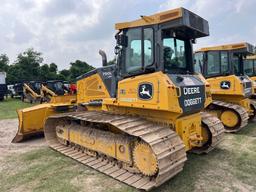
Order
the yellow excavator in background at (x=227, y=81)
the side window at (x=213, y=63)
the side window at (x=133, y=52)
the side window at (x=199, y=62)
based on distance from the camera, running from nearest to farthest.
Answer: the side window at (x=133, y=52) < the yellow excavator in background at (x=227, y=81) < the side window at (x=213, y=63) < the side window at (x=199, y=62)

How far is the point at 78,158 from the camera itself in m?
5.77

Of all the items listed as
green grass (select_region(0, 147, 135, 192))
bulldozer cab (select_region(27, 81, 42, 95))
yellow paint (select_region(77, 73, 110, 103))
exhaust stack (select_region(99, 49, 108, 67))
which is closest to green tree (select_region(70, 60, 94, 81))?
bulldozer cab (select_region(27, 81, 42, 95))

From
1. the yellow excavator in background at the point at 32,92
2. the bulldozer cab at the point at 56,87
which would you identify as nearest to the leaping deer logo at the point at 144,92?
the bulldozer cab at the point at 56,87

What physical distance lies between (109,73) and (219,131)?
284 cm

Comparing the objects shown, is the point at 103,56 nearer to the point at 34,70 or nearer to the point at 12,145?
the point at 12,145

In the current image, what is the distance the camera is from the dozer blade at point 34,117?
24.5 ft

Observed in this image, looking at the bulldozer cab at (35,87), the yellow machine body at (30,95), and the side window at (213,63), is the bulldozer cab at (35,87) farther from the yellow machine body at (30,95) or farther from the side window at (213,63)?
the side window at (213,63)

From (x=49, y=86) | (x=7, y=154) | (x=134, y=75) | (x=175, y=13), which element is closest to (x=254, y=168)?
(x=134, y=75)

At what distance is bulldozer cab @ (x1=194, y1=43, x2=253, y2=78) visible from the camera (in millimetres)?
8979

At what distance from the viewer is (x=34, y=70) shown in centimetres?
4359

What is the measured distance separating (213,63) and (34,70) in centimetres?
3899

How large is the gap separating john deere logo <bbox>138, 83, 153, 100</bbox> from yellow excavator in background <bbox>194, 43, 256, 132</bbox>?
464 cm

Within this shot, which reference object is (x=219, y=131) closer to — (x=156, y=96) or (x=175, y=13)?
(x=156, y=96)

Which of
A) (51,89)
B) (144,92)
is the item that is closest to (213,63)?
(144,92)
